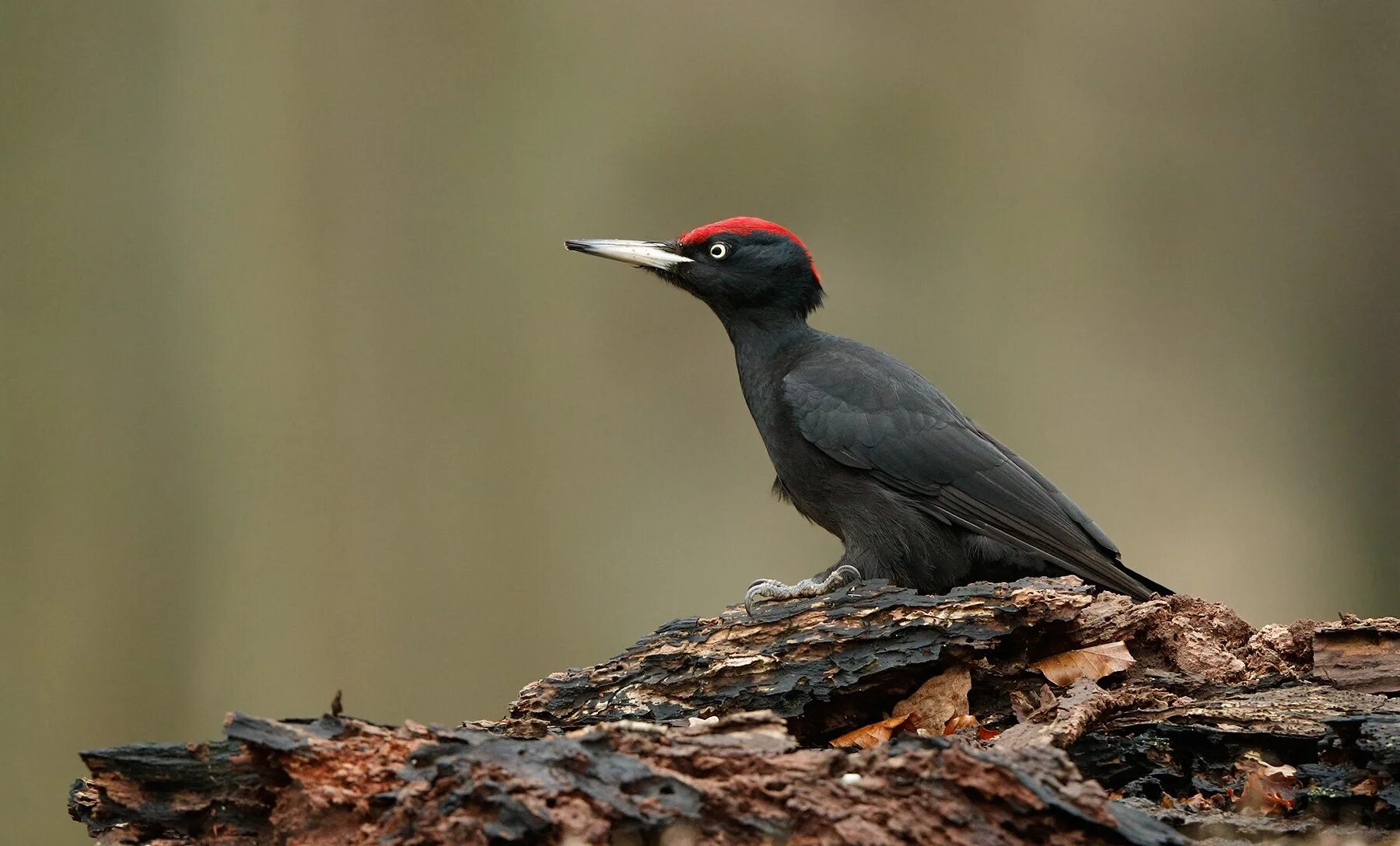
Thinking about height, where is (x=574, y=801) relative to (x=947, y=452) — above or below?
below

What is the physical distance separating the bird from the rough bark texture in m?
0.60

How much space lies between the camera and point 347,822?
6.86ft

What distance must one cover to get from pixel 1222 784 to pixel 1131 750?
0.19m

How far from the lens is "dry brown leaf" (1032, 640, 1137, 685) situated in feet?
9.96

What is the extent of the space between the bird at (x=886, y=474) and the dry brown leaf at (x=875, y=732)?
2.30 ft

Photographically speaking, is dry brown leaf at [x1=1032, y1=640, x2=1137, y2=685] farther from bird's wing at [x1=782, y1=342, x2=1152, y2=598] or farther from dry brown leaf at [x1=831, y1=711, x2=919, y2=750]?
bird's wing at [x1=782, y1=342, x2=1152, y2=598]

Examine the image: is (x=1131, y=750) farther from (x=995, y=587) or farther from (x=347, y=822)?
(x=347, y=822)

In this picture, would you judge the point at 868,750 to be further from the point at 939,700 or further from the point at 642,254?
the point at 642,254

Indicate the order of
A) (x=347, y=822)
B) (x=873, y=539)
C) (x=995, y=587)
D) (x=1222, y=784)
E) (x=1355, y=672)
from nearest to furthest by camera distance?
1. (x=347, y=822)
2. (x=1222, y=784)
3. (x=1355, y=672)
4. (x=995, y=587)
5. (x=873, y=539)

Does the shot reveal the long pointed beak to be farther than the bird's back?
Yes

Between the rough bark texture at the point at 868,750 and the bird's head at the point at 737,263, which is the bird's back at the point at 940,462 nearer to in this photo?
the bird's head at the point at 737,263

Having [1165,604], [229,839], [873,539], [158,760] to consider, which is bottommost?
[229,839]

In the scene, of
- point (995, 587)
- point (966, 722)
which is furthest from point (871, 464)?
point (966, 722)

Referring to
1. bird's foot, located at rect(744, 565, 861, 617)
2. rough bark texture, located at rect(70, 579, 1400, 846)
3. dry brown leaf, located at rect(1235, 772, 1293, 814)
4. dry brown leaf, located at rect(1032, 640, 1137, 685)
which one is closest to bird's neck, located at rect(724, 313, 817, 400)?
bird's foot, located at rect(744, 565, 861, 617)
